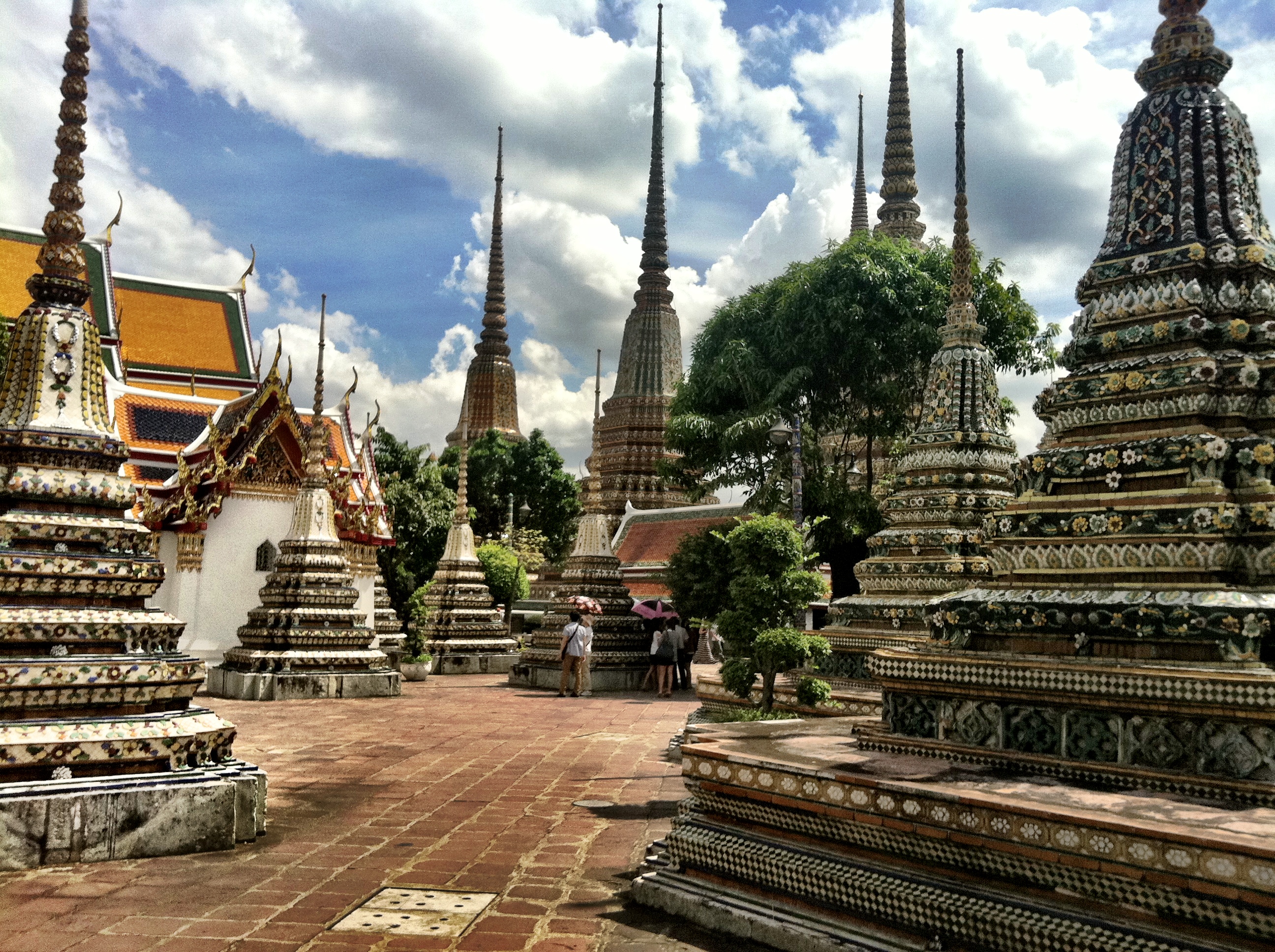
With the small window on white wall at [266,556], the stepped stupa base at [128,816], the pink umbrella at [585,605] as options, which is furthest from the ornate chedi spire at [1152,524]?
the small window on white wall at [266,556]

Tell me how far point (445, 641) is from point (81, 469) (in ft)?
57.3

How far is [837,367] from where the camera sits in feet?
85.6

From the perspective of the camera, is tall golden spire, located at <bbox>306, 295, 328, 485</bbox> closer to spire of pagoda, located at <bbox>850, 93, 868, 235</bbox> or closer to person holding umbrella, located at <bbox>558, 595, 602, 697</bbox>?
person holding umbrella, located at <bbox>558, 595, 602, 697</bbox>

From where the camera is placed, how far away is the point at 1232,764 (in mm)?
4238

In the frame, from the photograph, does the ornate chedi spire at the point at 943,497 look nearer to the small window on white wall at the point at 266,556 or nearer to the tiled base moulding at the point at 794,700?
the tiled base moulding at the point at 794,700

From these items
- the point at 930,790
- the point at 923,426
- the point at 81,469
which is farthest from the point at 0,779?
the point at 923,426

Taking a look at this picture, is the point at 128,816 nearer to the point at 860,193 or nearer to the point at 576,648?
the point at 576,648

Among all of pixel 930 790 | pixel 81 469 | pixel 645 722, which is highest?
pixel 81 469

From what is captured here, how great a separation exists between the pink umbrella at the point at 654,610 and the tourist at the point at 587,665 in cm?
174

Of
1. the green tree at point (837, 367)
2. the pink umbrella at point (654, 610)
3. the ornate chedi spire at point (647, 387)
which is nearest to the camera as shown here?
the pink umbrella at point (654, 610)

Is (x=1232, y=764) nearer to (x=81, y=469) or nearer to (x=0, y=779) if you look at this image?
(x=0, y=779)

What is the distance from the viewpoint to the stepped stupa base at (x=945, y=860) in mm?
3361

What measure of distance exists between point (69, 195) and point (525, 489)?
3868 centimetres

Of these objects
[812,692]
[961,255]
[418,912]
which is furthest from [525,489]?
[418,912]
